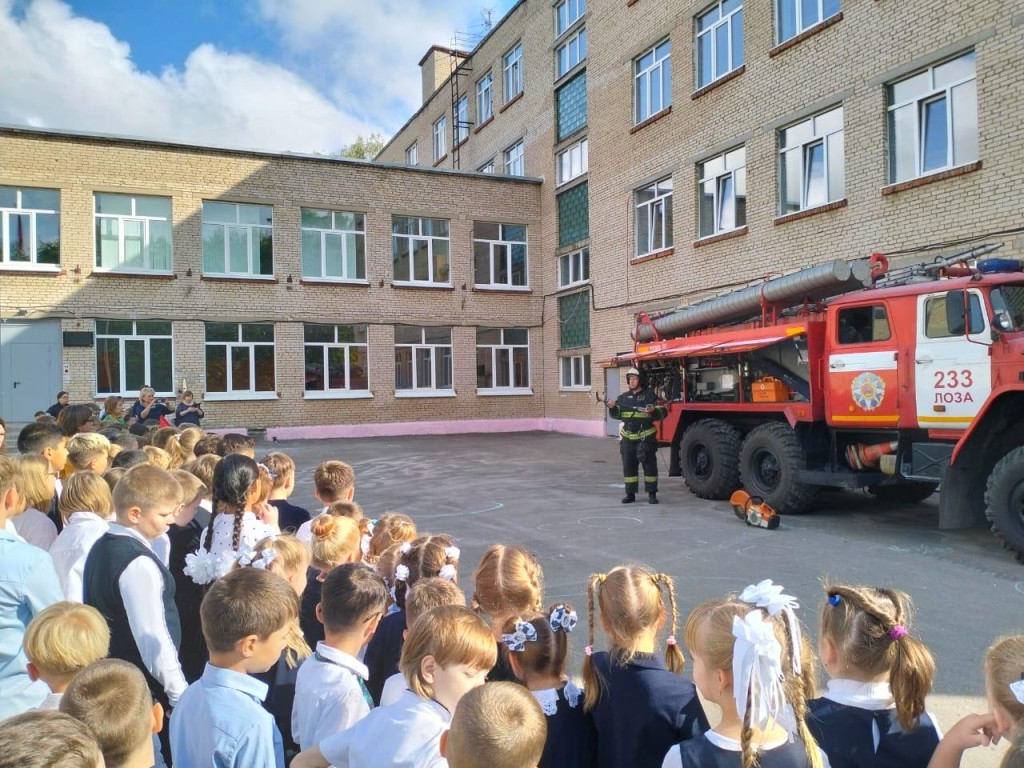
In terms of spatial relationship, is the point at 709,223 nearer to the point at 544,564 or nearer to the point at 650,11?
the point at 650,11

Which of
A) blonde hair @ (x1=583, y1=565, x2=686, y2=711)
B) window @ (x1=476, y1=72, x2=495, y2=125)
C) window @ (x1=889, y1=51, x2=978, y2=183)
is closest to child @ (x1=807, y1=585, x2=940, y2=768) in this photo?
blonde hair @ (x1=583, y1=565, x2=686, y2=711)

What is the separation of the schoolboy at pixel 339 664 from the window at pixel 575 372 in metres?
20.9

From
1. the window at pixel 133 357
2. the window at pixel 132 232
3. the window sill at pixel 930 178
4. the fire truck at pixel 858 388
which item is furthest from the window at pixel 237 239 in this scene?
the window sill at pixel 930 178

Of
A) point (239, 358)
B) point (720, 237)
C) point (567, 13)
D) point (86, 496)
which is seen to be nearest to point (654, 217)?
point (720, 237)

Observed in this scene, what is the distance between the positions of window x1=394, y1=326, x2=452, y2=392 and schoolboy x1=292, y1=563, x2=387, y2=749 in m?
21.8

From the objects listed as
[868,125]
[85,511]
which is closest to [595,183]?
[868,125]

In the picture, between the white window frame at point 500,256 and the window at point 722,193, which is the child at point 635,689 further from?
the white window frame at point 500,256

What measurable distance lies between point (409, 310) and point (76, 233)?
31.3 ft

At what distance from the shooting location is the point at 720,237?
17.2 metres

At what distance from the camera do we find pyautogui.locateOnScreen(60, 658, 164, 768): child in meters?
1.76

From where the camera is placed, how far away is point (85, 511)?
3.57 m

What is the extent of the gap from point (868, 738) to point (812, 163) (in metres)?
14.9

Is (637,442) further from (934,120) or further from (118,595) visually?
(118,595)

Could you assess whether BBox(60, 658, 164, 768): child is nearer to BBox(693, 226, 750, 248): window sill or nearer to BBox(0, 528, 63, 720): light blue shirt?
BBox(0, 528, 63, 720): light blue shirt
